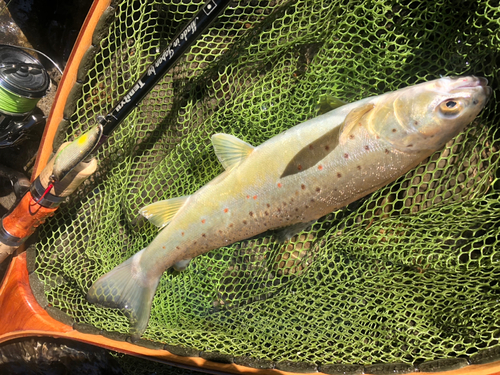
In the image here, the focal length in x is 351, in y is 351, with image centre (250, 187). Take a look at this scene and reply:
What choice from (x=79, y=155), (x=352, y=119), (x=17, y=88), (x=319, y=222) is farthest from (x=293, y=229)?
(x=17, y=88)

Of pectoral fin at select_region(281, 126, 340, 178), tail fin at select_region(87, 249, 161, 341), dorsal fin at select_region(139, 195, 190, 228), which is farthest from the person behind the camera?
tail fin at select_region(87, 249, 161, 341)

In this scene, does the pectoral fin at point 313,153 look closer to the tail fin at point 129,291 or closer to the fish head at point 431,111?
the fish head at point 431,111

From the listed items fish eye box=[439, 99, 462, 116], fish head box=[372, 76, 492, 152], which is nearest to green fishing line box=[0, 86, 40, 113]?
fish head box=[372, 76, 492, 152]

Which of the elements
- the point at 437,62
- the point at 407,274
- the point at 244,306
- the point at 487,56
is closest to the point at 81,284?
the point at 244,306

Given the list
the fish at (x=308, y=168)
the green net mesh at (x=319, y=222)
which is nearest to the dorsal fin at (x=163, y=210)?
the fish at (x=308, y=168)

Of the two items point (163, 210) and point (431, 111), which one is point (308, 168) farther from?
point (163, 210)

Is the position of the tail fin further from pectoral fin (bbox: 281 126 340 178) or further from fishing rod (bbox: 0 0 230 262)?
pectoral fin (bbox: 281 126 340 178)

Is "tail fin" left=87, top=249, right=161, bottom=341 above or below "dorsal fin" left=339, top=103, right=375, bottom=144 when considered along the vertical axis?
below
